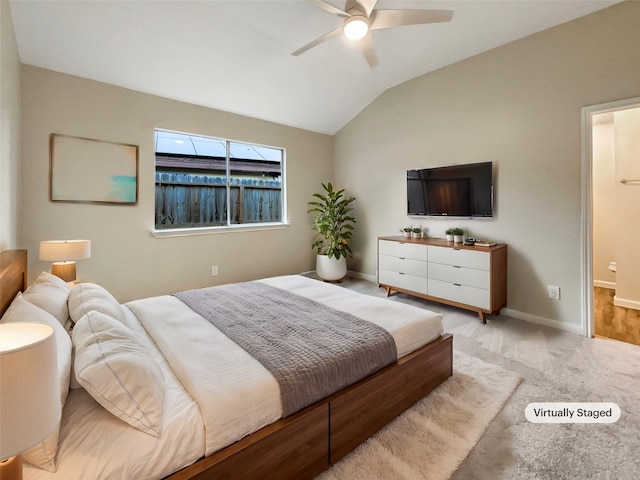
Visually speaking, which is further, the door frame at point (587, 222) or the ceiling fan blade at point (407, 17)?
the door frame at point (587, 222)

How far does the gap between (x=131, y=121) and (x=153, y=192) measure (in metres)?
0.82

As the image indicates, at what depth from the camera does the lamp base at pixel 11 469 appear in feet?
2.42

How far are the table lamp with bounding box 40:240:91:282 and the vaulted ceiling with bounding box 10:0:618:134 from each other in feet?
5.98

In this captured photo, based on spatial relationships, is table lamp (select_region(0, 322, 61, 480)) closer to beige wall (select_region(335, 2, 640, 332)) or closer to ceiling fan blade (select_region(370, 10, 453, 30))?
ceiling fan blade (select_region(370, 10, 453, 30))

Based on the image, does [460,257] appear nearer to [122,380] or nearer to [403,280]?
[403,280]

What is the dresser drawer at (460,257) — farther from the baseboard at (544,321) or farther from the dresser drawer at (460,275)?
the baseboard at (544,321)

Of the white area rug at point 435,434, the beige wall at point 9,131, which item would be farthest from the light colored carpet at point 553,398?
the beige wall at point 9,131

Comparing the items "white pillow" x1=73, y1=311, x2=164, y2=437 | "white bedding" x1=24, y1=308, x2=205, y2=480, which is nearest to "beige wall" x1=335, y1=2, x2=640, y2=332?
"white bedding" x1=24, y1=308, x2=205, y2=480

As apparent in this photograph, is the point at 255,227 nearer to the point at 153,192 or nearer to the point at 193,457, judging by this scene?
the point at 153,192

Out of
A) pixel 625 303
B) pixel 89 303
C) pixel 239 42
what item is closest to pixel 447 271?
pixel 625 303

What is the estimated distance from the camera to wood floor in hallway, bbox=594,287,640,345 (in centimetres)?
284

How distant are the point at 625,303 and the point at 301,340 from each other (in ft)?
13.9

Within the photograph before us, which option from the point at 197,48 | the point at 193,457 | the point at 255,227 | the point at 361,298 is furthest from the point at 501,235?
the point at 197,48

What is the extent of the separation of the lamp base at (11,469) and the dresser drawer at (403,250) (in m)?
3.55
